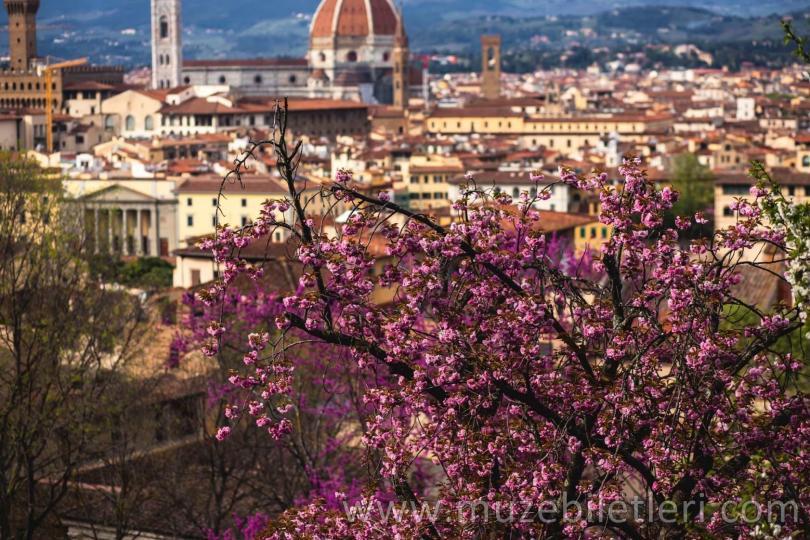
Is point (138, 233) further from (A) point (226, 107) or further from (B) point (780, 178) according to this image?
(A) point (226, 107)

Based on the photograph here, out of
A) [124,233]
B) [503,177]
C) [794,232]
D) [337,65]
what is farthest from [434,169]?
[337,65]

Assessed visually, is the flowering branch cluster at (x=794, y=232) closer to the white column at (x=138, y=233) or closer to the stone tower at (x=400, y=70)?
the white column at (x=138, y=233)

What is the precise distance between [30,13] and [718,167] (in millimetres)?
58339

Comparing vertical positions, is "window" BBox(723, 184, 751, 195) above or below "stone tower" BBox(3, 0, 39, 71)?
below

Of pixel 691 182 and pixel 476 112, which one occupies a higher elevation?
pixel 691 182

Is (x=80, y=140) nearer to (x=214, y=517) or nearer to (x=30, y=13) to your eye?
(x=30, y=13)

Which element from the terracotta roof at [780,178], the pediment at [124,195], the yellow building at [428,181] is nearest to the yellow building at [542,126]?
the yellow building at [428,181]

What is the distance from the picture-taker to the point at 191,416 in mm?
20969

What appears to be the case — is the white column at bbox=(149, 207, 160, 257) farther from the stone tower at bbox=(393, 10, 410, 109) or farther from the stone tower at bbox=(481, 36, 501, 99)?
the stone tower at bbox=(481, 36, 501, 99)

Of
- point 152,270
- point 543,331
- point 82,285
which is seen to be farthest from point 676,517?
point 152,270

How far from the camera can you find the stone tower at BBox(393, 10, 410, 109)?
134 metres

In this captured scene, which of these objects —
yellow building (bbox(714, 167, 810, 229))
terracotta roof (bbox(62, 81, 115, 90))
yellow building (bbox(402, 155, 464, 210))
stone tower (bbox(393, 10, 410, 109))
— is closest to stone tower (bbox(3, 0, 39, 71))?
terracotta roof (bbox(62, 81, 115, 90))

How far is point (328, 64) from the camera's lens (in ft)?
473

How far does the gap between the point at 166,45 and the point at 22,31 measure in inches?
802
